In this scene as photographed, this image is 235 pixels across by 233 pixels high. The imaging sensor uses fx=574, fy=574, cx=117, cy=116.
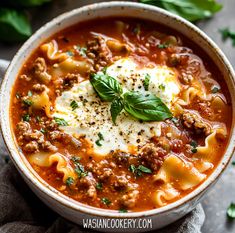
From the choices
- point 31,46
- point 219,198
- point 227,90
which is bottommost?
point 219,198

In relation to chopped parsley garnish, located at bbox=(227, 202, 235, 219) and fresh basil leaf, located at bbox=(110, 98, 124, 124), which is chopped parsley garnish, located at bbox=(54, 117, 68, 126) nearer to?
fresh basil leaf, located at bbox=(110, 98, 124, 124)

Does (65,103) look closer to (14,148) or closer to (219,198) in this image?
(14,148)

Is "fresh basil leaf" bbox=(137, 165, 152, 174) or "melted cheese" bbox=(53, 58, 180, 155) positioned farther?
"melted cheese" bbox=(53, 58, 180, 155)

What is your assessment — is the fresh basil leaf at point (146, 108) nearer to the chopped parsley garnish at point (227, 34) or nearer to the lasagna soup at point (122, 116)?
the lasagna soup at point (122, 116)

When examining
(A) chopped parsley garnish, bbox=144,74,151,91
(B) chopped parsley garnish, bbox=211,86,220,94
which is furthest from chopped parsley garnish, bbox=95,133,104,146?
(B) chopped parsley garnish, bbox=211,86,220,94

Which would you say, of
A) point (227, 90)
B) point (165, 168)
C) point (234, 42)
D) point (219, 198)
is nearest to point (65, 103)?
point (165, 168)

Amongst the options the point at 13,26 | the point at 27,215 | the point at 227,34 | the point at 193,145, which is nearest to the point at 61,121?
the point at 27,215

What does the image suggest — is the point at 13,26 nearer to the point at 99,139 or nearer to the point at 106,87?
the point at 106,87
